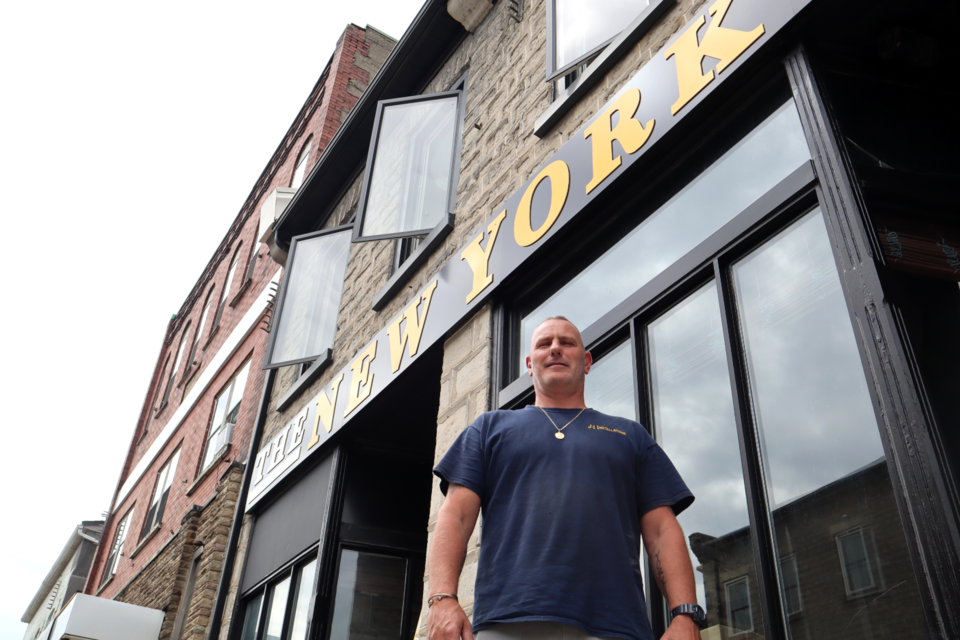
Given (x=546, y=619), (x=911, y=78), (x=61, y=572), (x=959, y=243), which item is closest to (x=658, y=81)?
(x=911, y=78)

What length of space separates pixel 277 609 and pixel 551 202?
479 centimetres

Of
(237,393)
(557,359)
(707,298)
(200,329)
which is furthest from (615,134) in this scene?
(200,329)

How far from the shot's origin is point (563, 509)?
227 cm

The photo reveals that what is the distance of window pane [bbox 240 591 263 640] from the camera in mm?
7496

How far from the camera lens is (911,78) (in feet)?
11.0

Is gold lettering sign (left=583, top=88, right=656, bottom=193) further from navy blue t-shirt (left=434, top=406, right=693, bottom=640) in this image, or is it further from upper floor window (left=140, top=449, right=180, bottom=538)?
upper floor window (left=140, top=449, right=180, bottom=538)

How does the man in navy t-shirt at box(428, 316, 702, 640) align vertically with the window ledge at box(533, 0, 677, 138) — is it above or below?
below

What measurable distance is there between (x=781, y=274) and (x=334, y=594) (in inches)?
189

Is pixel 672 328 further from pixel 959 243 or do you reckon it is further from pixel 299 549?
pixel 299 549

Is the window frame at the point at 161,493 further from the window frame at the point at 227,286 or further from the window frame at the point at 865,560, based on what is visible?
the window frame at the point at 865,560

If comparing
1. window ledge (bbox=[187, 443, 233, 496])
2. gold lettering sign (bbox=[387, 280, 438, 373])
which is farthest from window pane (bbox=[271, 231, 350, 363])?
window ledge (bbox=[187, 443, 233, 496])

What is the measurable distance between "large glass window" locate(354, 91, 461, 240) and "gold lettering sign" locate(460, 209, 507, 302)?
36.8 inches

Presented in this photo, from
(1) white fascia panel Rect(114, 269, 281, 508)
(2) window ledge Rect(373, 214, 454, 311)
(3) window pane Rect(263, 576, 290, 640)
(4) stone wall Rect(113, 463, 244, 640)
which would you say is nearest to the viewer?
(2) window ledge Rect(373, 214, 454, 311)

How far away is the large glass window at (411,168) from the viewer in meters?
6.64
